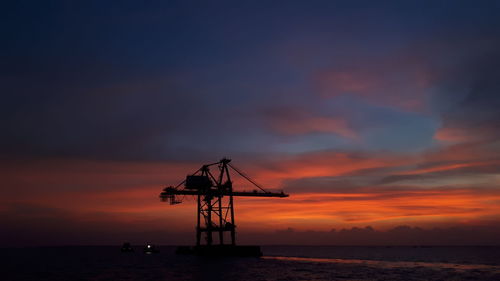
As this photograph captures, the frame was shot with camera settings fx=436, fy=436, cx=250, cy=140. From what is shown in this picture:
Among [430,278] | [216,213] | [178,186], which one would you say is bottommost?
[430,278]

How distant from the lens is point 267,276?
199 ft

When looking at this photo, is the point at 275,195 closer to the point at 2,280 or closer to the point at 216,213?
the point at 216,213

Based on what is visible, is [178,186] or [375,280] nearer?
[375,280]

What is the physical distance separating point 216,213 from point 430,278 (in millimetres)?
50014

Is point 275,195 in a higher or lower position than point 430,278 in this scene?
higher

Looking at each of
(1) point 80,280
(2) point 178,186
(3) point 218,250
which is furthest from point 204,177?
(1) point 80,280

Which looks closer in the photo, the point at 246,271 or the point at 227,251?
the point at 246,271

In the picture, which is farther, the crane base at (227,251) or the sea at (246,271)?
the crane base at (227,251)

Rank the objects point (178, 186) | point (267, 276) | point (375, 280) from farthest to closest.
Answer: point (178, 186) < point (267, 276) < point (375, 280)

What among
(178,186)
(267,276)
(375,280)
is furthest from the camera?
(178,186)

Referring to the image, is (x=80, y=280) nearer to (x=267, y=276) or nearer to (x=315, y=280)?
(x=267, y=276)

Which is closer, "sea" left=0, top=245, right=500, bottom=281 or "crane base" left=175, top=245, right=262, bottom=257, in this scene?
"sea" left=0, top=245, right=500, bottom=281

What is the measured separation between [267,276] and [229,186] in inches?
1578

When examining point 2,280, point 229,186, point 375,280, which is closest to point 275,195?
point 229,186
